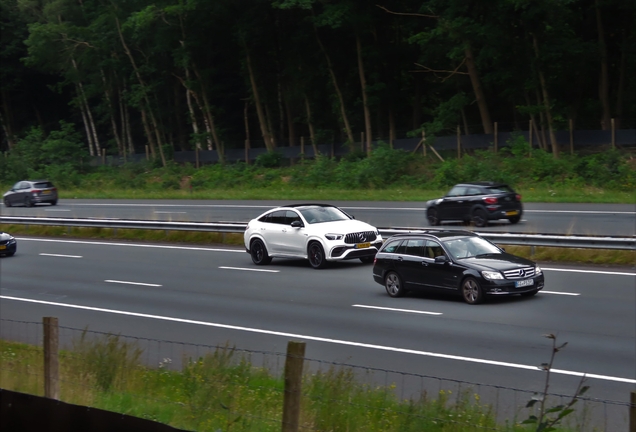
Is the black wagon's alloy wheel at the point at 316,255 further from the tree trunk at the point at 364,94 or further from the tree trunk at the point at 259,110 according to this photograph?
the tree trunk at the point at 259,110

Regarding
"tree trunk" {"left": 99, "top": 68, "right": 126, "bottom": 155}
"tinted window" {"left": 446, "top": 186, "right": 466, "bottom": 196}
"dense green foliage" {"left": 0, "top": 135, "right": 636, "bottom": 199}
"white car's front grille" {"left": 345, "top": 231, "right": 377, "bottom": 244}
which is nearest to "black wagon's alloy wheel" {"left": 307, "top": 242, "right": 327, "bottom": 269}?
"white car's front grille" {"left": 345, "top": 231, "right": 377, "bottom": 244}

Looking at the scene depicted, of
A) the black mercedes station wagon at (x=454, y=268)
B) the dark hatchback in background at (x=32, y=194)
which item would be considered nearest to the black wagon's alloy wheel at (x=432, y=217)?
the black mercedes station wagon at (x=454, y=268)

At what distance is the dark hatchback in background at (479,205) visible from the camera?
2777 cm

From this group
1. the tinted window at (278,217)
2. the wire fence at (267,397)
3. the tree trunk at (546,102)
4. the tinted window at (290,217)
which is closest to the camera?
the wire fence at (267,397)

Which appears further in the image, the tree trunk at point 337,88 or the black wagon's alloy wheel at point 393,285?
the tree trunk at point 337,88

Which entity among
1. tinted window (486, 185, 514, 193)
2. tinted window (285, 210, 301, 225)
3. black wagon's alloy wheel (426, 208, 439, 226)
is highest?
tinted window (486, 185, 514, 193)

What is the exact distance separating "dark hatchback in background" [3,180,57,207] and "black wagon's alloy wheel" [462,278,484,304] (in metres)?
37.5

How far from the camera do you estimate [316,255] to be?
22031 millimetres

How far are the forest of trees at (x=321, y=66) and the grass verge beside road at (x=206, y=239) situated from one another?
23.2 m

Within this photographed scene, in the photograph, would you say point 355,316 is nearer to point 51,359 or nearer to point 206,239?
point 51,359

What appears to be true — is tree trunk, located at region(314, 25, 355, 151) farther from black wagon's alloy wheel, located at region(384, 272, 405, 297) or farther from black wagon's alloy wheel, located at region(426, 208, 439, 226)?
black wagon's alloy wheel, located at region(384, 272, 405, 297)

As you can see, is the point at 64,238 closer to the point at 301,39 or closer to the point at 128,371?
the point at 128,371

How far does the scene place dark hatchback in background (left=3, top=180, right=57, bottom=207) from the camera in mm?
48625

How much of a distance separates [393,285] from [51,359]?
35.5 ft
